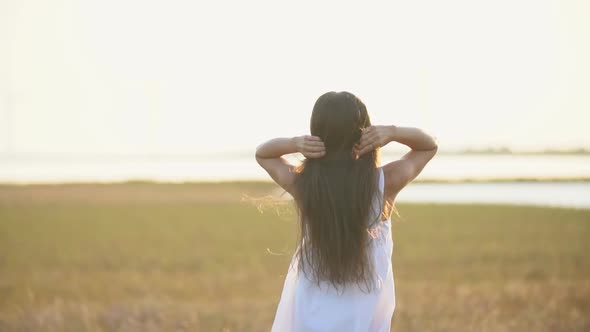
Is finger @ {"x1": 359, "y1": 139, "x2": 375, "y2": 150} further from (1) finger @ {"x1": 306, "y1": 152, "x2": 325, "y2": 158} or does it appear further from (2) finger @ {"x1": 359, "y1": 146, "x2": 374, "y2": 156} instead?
(1) finger @ {"x1": 306, "y1": 152, "x2": 325, "y2": 158}

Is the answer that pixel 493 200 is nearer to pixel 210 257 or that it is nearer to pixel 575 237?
pixel 575 237

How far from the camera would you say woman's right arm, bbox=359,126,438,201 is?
11.5ft

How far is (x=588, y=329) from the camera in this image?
7.20 meters

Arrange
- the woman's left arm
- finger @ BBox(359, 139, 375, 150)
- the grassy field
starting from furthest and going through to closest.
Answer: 1. the grassy field
2. the woman's left arm
3. finger @ BBox(359, 139, 375, 150)

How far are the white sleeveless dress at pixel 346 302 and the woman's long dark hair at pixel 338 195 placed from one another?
0.12 feet

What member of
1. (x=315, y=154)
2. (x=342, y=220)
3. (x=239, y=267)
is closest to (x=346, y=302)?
(x=342, y=220)

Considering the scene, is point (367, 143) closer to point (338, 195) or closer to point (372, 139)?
point (372, 139)

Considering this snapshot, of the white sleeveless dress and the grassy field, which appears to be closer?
the white sleeveless dress

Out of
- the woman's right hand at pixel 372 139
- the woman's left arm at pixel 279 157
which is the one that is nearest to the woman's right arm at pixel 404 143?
the woman's right hand at pixel 372 139

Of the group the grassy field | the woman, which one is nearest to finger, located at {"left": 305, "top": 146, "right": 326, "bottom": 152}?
the woman

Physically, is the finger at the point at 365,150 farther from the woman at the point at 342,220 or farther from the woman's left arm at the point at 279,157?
the woman's left arm at the point at 279,157

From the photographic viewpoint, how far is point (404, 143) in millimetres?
3715

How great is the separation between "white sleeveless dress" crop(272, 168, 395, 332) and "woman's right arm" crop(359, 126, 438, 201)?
99 mm

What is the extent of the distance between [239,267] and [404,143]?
11949 millimetres
